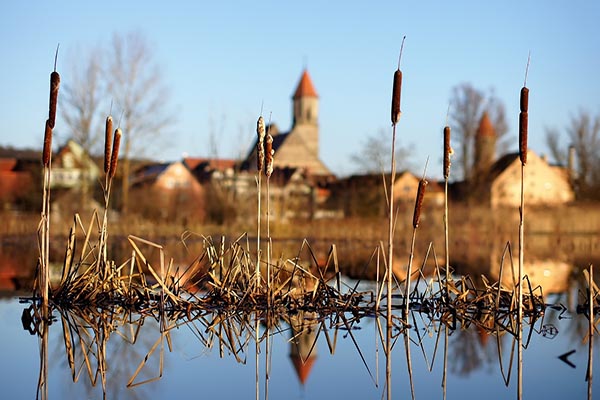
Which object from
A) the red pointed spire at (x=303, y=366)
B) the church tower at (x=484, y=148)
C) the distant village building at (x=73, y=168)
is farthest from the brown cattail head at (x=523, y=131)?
the church tower at (x=484, y=148)

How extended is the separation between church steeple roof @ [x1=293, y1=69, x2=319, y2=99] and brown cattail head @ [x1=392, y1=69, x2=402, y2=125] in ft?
254

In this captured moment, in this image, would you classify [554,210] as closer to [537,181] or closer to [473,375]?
[537,181]

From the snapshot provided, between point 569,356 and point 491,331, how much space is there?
1014 millimetres

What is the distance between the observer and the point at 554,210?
1180 inches

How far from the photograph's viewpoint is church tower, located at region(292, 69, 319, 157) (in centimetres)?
8255

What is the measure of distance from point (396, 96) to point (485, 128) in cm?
4251

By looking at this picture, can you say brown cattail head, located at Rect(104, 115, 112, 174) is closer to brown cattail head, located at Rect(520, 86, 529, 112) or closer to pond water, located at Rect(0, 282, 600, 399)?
pond water, located at Rect(0, 282, 600, 399)

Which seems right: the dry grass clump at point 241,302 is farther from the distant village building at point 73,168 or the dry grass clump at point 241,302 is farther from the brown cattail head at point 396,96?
the distant village building at point 73,168

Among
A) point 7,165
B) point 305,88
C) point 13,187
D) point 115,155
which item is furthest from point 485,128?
point 115,155

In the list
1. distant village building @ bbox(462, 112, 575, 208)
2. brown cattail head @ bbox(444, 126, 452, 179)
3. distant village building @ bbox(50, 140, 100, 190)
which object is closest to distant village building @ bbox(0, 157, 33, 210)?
distant village building @ bbox(50, 140, 100, 190)

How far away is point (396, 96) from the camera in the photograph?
19.9ft

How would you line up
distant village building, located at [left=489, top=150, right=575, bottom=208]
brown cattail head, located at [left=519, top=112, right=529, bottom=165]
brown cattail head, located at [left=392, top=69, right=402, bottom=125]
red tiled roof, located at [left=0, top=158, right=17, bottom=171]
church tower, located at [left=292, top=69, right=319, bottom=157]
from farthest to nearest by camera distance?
church tower, located at [left=292, top=69, right=319, bottom=157]
distant village building, located at [left=489, top=150, right=575, bottom=208]
red tiled roof, located at [left=0, top=158, right=17, bottom=171]
brown cattail head, located at [left=519, top=112, right=529, bottom=165]
brown cattail head, located at [left=392, top=69, right=402, bottom=125]

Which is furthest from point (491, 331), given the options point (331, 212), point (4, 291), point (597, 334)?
point (331, 212)

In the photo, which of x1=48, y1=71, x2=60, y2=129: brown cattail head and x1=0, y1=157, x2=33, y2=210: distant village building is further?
x1=0, y1=157, x2=33, y2=210: distant village building
